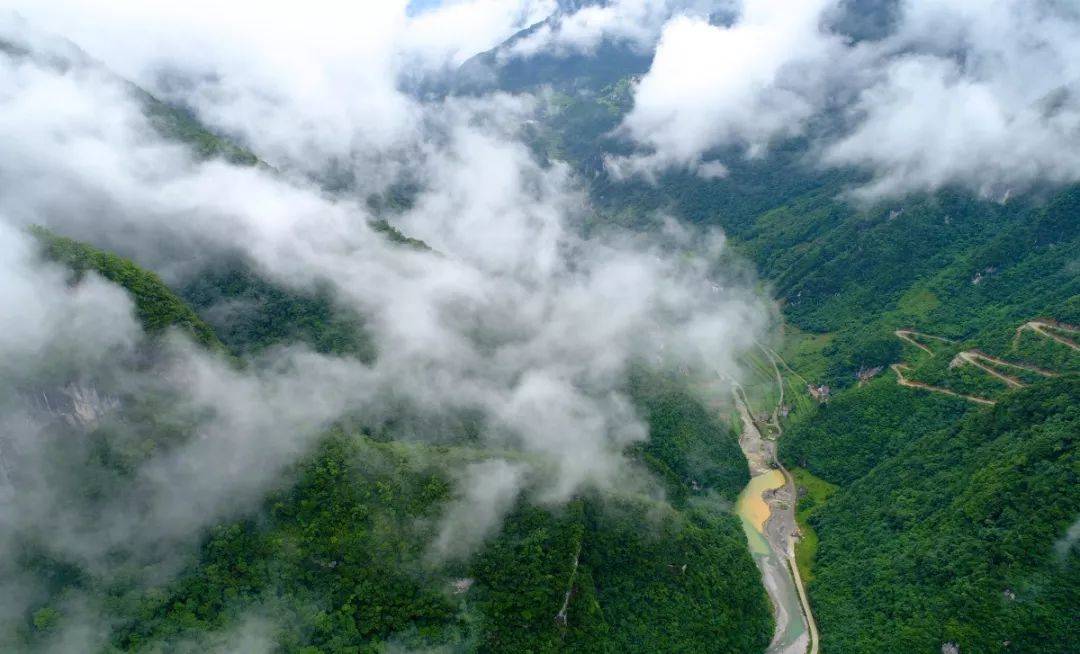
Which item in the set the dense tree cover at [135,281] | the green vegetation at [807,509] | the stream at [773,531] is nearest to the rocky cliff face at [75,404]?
the dense tree cover at [135,281]

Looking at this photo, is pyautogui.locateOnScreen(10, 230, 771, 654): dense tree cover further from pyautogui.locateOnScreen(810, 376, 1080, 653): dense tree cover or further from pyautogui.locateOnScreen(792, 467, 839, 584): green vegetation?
pyautogui.locateOnScreen(792, 467, 839, 584): green vegetation

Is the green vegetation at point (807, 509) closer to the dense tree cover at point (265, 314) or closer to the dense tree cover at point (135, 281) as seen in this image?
the dense tree cover at point (265, 314)

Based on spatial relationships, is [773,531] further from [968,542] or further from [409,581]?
[409,581]

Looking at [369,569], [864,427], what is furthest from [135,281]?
[864,427]

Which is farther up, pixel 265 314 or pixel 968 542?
pixel 265 314

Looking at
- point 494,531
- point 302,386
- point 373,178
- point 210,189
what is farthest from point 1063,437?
point 373,178

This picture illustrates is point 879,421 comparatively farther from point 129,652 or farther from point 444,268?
point 129,652

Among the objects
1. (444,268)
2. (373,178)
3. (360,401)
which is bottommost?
(360,401)
